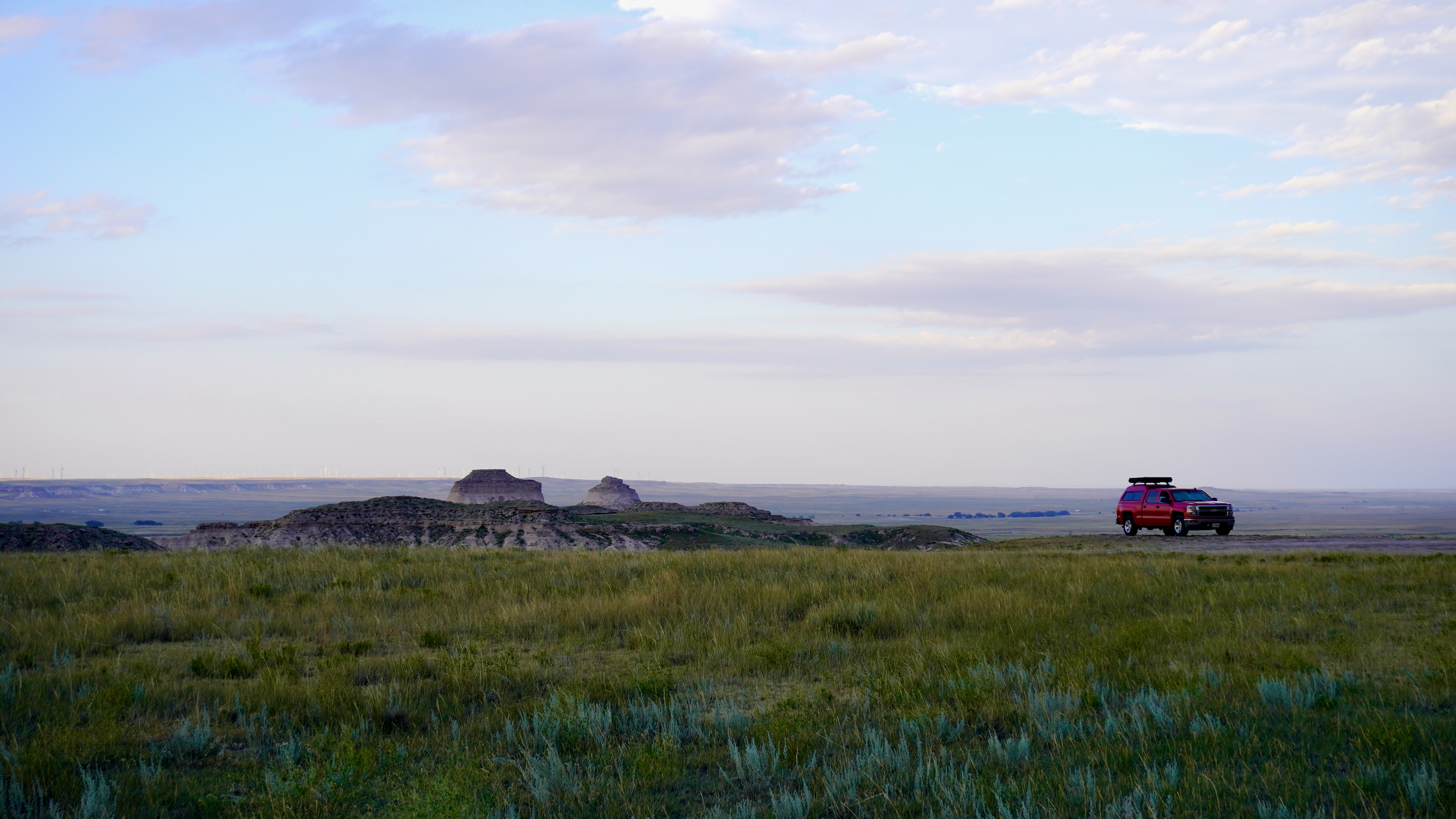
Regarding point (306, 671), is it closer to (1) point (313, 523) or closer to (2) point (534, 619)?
Result: (2) point (534, 619)

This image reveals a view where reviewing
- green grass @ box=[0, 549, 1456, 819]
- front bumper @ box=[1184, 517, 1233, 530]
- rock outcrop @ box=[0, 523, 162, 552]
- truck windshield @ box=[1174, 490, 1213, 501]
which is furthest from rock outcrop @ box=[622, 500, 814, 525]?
green grass @ box=[0, 549, 1456, 819]

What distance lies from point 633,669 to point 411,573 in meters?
9.06

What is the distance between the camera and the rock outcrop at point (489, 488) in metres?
83.6

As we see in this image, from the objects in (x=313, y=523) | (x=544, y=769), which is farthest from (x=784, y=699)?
(x=313, y=523)

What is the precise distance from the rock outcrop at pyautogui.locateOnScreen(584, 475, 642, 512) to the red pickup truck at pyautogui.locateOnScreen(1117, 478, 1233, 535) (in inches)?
2451

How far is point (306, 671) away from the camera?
28.7 ft

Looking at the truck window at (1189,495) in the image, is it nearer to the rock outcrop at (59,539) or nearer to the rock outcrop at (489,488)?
the rock outcrop at (59,539)

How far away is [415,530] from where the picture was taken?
166ft

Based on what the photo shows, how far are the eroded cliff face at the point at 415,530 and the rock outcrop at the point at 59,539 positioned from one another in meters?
3.32

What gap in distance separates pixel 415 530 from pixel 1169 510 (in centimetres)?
3938

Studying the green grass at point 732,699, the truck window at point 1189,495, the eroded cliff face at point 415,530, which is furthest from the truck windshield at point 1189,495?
the eroded cliff face at point 415,530

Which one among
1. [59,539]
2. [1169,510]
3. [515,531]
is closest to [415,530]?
[515,531]

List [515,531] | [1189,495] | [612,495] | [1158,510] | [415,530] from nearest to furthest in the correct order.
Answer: [1189,495] < [1158,510] < [515,531] < [415,530] < [612,495]

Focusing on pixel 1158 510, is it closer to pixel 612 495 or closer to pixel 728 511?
pixel 728 511
